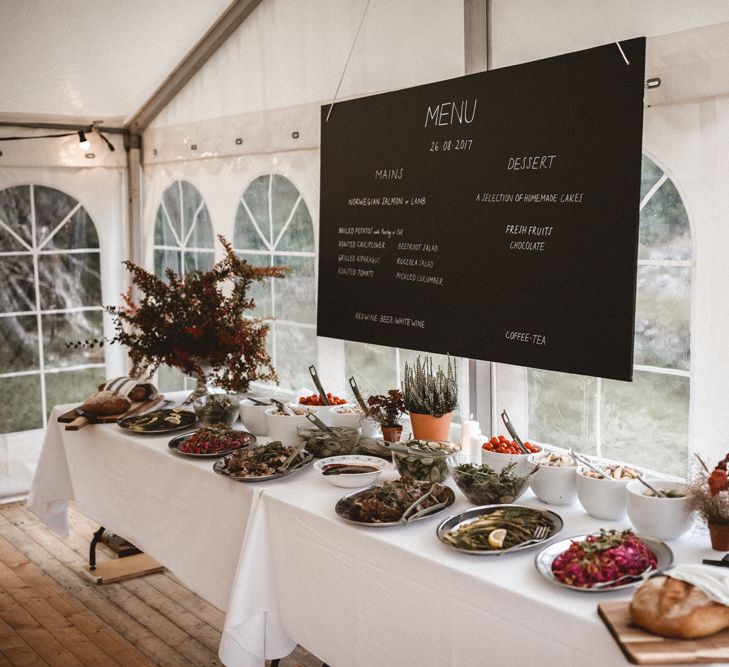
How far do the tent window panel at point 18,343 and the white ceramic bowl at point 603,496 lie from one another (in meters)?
3.74

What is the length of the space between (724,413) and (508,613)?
1.03 m

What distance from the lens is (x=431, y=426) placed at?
8.90ft

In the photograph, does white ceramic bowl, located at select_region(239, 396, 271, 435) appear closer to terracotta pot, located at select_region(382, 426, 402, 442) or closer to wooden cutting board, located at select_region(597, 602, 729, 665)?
terracotta pot, located at select_region(382, 426, 402, 442)

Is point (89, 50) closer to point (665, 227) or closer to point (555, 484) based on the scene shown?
point (665, 227)

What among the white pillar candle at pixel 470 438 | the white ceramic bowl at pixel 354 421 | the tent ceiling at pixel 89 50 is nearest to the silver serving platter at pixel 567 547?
the white pillar candle at pixel 470 438

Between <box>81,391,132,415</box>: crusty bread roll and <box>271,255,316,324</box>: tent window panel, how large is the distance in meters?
0.95

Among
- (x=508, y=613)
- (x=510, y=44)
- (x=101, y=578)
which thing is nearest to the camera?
(x=508, y=613)

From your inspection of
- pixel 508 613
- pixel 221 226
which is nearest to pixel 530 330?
pixel 508 613

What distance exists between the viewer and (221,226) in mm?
4438

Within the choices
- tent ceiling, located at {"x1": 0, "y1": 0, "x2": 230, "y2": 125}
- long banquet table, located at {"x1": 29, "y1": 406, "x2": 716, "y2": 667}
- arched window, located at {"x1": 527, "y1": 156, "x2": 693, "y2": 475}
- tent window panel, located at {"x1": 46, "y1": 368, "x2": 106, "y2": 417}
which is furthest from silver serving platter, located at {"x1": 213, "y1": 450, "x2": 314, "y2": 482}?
tent window panel, located at {"x1": 46, "y1": 368, "x2": 106, "y2": 417}

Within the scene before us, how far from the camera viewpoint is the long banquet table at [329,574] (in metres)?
1.72

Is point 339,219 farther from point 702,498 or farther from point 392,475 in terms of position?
point 702,498

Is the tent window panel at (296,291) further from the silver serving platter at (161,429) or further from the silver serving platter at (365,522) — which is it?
the silver serving platter at (365,522)

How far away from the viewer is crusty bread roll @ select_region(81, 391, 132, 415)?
11.1ft
